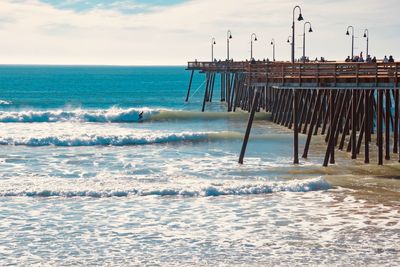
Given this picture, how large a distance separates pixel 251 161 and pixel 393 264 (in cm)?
1593

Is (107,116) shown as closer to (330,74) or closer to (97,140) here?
(97,140)

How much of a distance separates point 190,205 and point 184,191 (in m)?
1.86

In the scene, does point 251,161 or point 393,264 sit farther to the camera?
point 251,161

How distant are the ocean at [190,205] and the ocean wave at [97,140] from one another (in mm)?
178

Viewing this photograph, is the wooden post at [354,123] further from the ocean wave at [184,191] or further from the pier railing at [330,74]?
the ocean wave at [184,191]

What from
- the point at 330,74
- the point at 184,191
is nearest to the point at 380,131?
the point at 330,74

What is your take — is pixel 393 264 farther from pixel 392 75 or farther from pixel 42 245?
pixel 392 75

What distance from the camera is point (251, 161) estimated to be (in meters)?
33.5

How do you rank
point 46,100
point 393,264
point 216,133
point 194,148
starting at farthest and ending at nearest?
point 46,100, point 216,133, point 194,148, point 393,264

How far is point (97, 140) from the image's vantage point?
43.2 metres

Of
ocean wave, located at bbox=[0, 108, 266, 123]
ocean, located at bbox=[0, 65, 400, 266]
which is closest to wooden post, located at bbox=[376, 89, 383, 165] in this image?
ocean, located at bbox=[0, 65, 400, 266]

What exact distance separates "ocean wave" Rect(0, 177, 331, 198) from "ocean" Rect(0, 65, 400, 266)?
0.03m

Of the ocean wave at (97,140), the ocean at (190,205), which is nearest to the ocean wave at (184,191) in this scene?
the ocean at (190,205)

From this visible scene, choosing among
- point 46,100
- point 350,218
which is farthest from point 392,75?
point 46,100
